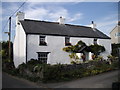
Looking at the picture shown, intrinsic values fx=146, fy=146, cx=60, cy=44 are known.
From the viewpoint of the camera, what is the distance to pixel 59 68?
45.1ft

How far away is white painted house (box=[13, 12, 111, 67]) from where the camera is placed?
19.2m

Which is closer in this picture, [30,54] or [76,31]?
[30,54]

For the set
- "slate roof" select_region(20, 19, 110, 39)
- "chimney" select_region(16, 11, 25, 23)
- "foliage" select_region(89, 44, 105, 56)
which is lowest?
"foliage" select_region(89, 44, 105, 56)

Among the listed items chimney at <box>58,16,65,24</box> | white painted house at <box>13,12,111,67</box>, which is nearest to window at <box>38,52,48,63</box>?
white painted house at <box>13,12,111,67</box>

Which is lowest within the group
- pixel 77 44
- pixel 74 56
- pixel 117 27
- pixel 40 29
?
pixel 74 56

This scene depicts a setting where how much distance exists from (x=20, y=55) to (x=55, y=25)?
7.56m

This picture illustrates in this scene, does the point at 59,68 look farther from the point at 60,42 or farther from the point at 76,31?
the point at 76,31

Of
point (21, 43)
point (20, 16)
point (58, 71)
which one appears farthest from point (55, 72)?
point (20, 16)

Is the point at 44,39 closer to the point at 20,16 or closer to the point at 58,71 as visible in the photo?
the point at 20,16

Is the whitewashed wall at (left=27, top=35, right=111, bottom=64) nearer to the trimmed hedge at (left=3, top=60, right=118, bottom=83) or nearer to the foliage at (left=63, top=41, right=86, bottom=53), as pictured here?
the foliage at (left=63, top=41, right=86, bottom=53)

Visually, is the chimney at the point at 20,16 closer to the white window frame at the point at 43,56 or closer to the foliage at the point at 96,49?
the white window frame at the point at 43,56

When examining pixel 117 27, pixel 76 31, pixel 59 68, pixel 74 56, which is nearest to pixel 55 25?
pixel 76 31

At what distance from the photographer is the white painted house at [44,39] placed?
1919cm

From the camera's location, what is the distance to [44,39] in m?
20.4
